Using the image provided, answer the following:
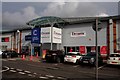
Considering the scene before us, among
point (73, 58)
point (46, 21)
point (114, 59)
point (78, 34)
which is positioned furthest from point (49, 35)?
point (114, 59)

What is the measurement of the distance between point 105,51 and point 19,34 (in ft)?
68.9

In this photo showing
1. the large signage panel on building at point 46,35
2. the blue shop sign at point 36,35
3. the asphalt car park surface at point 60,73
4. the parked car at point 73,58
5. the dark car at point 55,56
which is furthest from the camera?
the blue shop sign at point 36,35

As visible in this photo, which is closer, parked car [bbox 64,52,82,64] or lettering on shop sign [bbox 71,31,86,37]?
parked car [bbox 64,52,82,64]

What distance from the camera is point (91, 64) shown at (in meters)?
20.2

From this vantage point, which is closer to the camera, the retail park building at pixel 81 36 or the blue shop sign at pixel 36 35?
the retail park building at pixel 81 36

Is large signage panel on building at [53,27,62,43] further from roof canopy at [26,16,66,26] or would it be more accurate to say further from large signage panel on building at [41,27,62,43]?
roof canopy at [26,16,66,26]

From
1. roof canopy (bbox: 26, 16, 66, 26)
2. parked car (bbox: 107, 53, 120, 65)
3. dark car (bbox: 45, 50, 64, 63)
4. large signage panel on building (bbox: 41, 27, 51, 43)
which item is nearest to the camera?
parked car (bbox: 107, 53, 120, 65)

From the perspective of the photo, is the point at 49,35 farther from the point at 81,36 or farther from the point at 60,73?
the point at 60,73

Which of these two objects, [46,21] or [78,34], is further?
[46,21]

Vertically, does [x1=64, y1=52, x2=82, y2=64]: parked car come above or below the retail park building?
below

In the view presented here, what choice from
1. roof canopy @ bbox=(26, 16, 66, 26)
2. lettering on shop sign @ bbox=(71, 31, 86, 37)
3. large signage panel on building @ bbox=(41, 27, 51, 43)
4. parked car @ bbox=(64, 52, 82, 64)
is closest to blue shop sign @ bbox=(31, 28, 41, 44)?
large signage panel on building @ bbox=(41, 27, 51, 43)

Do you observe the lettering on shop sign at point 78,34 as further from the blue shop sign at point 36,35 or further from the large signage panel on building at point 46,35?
the blue shop sign at point 36,35

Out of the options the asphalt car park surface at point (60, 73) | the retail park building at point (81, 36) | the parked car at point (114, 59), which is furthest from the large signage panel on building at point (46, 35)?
the asphalt car park surface at point (60, 73)

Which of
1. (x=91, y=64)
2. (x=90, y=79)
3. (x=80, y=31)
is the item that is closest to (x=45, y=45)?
(x=80, y=31)
